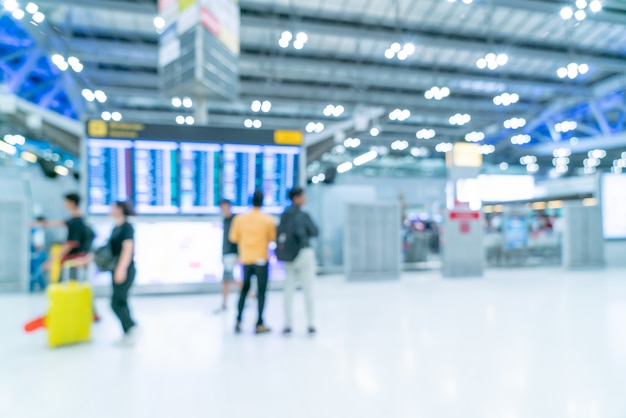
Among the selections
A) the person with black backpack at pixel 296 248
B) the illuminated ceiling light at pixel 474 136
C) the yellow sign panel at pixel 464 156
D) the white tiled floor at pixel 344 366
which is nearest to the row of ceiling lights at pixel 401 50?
the yellow sign panel at pixel 464 156

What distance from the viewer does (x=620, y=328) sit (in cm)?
478

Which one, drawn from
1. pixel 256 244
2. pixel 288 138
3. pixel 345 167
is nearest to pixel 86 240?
pixel 256 244

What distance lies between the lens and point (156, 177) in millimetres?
7297

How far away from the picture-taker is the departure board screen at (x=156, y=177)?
721 centimetres

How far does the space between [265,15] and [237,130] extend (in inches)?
195

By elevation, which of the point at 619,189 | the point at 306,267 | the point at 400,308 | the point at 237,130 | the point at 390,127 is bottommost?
the point at 400,308

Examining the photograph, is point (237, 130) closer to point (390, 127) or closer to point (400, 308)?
point (400, 308)

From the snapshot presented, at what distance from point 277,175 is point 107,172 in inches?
116

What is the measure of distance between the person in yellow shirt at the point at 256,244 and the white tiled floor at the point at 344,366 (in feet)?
1.78

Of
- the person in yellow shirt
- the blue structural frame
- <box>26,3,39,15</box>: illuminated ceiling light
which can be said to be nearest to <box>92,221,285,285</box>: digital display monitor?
the person in yellow shirt

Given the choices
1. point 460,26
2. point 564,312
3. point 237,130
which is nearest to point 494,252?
point 460,26

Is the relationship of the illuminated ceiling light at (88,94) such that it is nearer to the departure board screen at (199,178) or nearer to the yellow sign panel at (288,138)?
the departure board screen at (199,178)

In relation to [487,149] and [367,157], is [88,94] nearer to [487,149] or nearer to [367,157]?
[367,157]

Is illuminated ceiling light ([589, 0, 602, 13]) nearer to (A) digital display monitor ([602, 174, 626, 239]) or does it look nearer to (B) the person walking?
(A) digital display monitor ([602, 174, 626, 239])
